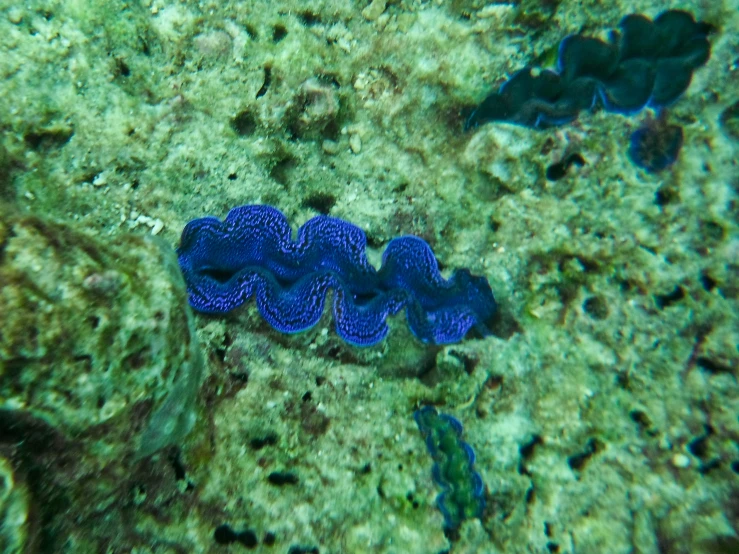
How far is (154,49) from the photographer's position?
2887 millimetres

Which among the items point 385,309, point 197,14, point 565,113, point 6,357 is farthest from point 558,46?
point 6,357

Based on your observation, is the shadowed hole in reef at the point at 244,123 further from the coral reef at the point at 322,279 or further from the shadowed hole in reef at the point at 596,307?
the shadowed hole in reef at the point at 596,307

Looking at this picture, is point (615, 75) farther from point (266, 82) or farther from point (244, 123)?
point (244, 123)

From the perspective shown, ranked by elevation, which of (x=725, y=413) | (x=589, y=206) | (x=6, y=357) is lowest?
(x=725, y=413)

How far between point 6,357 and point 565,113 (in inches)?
115

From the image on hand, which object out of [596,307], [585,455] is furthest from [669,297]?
[585,455]

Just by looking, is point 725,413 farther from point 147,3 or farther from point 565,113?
point 147,3

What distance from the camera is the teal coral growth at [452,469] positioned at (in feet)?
8.06

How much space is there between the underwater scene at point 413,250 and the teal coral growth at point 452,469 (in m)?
0.01

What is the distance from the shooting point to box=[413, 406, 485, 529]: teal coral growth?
246 centimetres

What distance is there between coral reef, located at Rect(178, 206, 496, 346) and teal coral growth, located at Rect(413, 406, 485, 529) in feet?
1.70

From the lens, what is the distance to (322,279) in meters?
2.83

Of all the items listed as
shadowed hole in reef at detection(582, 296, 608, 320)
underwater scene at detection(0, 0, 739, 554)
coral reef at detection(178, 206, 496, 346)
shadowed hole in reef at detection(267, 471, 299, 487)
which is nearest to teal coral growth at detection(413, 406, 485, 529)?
underwater scene at detection(0, 0, 739, 554)

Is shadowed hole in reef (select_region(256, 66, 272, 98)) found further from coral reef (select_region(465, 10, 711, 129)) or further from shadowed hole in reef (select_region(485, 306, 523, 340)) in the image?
shadowed hole in reef (select_region(485, 306, 523, 340))
